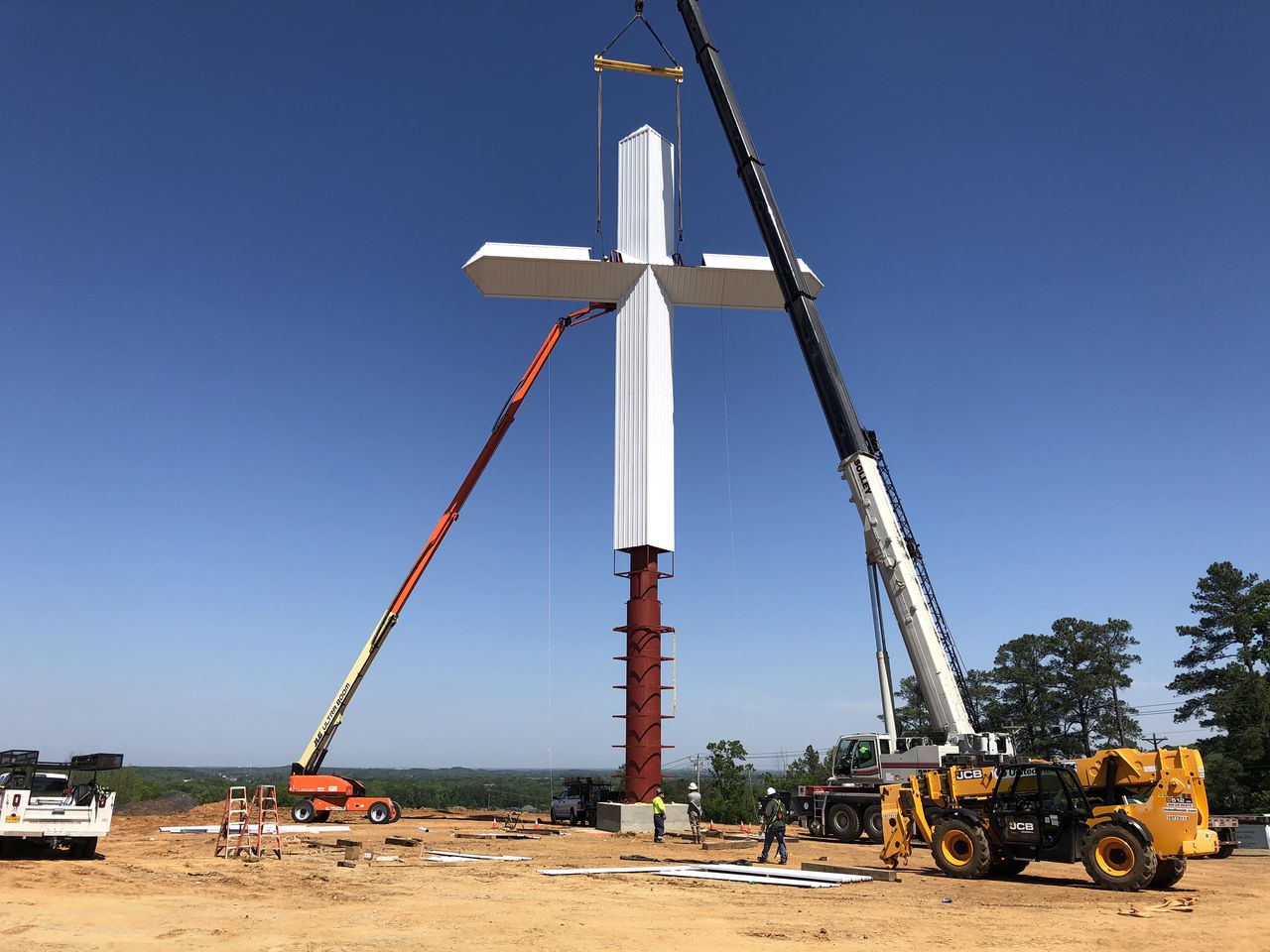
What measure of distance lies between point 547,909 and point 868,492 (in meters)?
14.4

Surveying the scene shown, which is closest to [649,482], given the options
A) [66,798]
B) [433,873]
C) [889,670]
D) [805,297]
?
[805,297]

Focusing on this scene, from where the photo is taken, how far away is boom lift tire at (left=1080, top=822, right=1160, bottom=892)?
1591 centimetres

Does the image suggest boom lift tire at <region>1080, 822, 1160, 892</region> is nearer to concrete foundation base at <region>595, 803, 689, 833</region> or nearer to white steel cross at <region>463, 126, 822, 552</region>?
concrete foundation base at <region>595, 803, 689, 833</region>

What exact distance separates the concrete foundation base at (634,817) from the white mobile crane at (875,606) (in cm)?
464

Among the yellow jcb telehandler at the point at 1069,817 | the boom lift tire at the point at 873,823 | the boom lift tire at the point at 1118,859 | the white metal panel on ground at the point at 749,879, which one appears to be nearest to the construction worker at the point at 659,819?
the boom lift tire at the point at 873,823

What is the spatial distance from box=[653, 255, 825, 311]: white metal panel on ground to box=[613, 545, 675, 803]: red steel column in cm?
1099

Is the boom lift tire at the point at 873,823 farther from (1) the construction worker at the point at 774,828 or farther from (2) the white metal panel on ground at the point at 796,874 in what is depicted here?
(2) the white metal panel on ground at the point at 796,874

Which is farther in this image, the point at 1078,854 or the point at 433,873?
the point at 433,873

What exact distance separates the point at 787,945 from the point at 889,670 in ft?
52.1

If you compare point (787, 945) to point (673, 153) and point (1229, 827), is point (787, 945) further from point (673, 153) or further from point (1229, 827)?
point (673, 153)

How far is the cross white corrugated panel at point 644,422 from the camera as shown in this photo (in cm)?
3506

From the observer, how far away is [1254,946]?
37.2ft

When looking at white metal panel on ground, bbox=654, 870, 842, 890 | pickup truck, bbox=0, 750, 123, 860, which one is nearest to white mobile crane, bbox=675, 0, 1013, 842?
white metal panel on ground, bbox=654, 870, 842, 890

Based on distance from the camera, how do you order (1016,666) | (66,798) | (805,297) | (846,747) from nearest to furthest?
(66,798) < (805,297) < (846,747) < (1016,666)
